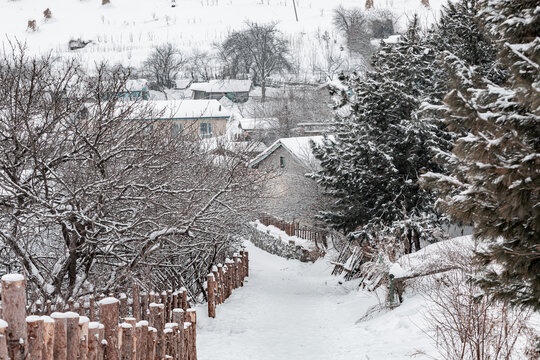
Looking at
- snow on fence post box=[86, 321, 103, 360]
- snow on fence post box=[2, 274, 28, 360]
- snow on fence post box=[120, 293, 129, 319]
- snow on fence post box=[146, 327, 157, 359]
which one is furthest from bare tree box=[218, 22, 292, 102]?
snow on fence post box=[2, 274, 28, 360]

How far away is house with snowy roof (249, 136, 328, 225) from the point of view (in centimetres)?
2712

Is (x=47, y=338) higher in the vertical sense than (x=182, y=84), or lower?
lower

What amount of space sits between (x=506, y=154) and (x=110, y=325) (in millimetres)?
3858

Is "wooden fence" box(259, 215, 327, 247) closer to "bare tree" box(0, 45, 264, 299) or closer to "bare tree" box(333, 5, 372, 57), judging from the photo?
"bare tree" box(0, 45, 264, 299)

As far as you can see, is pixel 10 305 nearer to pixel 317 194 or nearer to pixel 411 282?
pixel 411 282

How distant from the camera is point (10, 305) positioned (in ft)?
13.3

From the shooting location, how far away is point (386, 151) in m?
17.4

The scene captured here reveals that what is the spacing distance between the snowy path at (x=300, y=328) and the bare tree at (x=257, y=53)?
62911 millimetres

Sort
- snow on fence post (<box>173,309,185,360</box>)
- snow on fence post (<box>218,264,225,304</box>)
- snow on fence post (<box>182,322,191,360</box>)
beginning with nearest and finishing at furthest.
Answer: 1. snow on fence post (<box>173,309,185,360</box>)
2. snow on fence post (<box>182,322,191,360</box>)
3. snow on fence post (<box>218,264,225,304</box>)

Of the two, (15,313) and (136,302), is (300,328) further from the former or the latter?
(15,313)

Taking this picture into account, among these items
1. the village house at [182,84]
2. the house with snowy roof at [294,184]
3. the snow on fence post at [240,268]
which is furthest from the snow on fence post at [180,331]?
the village house at [182,84]

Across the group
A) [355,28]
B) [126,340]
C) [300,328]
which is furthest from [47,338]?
[355,28]

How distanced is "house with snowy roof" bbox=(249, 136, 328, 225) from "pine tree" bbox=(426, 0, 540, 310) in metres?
18.2

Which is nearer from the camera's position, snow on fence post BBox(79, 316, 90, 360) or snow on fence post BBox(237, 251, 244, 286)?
snow on fence post BBox(79, 316, 90, 360)
